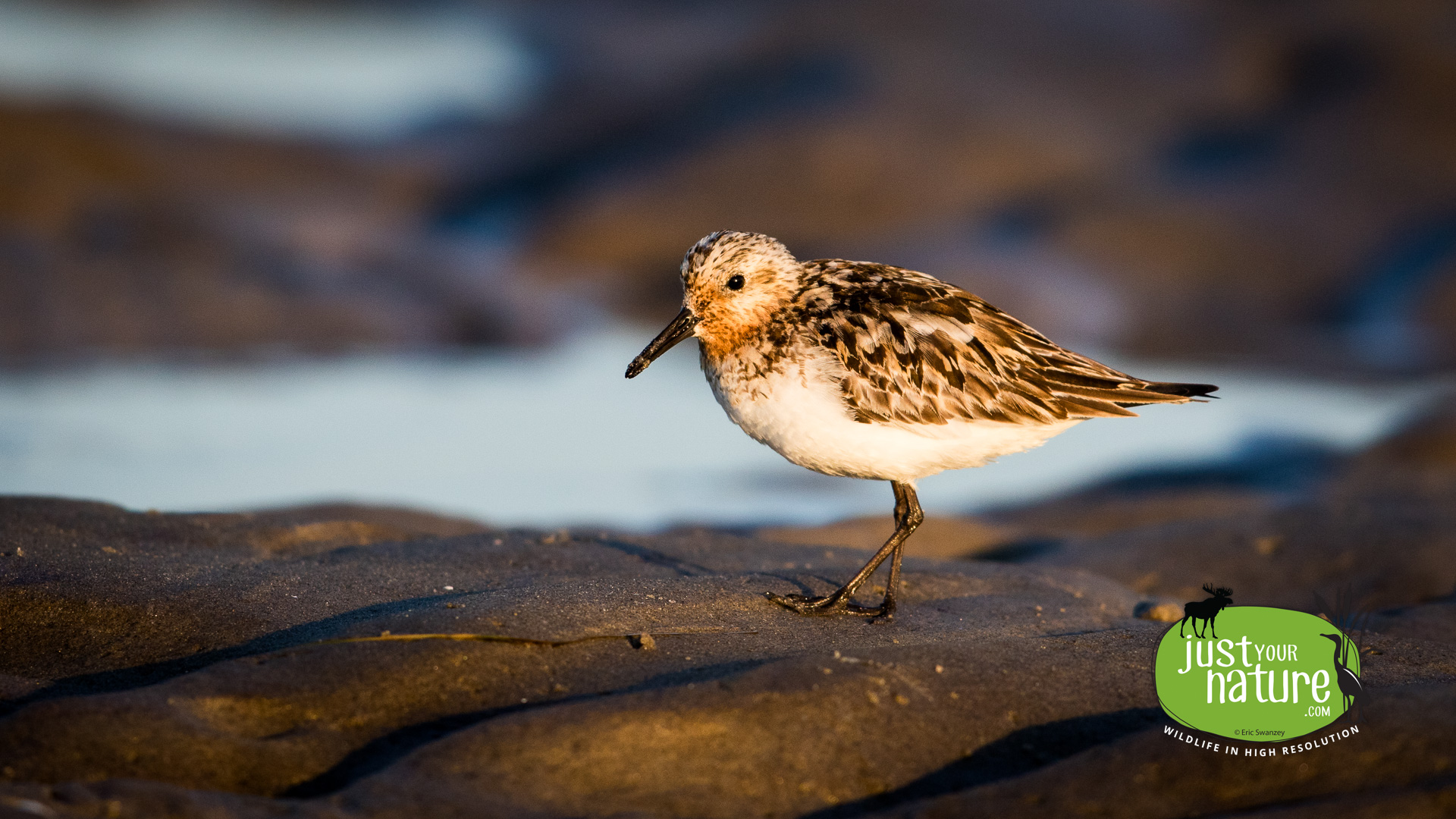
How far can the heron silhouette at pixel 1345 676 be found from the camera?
376 cm

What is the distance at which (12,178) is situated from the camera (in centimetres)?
1339

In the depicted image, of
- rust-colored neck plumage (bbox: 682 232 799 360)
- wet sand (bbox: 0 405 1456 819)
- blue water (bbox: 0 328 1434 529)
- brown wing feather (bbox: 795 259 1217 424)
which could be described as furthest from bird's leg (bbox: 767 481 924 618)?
blue water (bbox: 0 328 1434 529)

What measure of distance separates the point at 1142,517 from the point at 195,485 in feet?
18.7

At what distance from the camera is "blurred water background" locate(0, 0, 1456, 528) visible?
1007 cm

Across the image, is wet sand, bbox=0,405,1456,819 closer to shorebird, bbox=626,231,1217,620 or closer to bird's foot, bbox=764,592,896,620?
bird's foot, bbox=764,592,896,620

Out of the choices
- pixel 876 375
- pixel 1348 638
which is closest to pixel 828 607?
pixel 876 375

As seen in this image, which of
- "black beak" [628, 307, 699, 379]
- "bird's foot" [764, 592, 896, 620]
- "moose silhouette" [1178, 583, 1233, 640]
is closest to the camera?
"moose silhouette" [1178, 583, 1233, 640]

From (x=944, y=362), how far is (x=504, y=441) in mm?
6036

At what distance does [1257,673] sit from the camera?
4.04 m

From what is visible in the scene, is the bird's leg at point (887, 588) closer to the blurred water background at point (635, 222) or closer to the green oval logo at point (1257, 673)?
the green oval logo at point (1257, 673)

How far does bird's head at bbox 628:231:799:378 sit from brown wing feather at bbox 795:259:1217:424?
4.3 inches

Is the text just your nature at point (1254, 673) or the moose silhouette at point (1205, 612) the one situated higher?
the moose silhouette at point (1205, 612)

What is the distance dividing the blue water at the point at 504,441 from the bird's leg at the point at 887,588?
3.53 m

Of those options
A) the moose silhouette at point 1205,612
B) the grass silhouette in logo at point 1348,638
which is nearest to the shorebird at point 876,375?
the moose silhouette at point 1205,612
